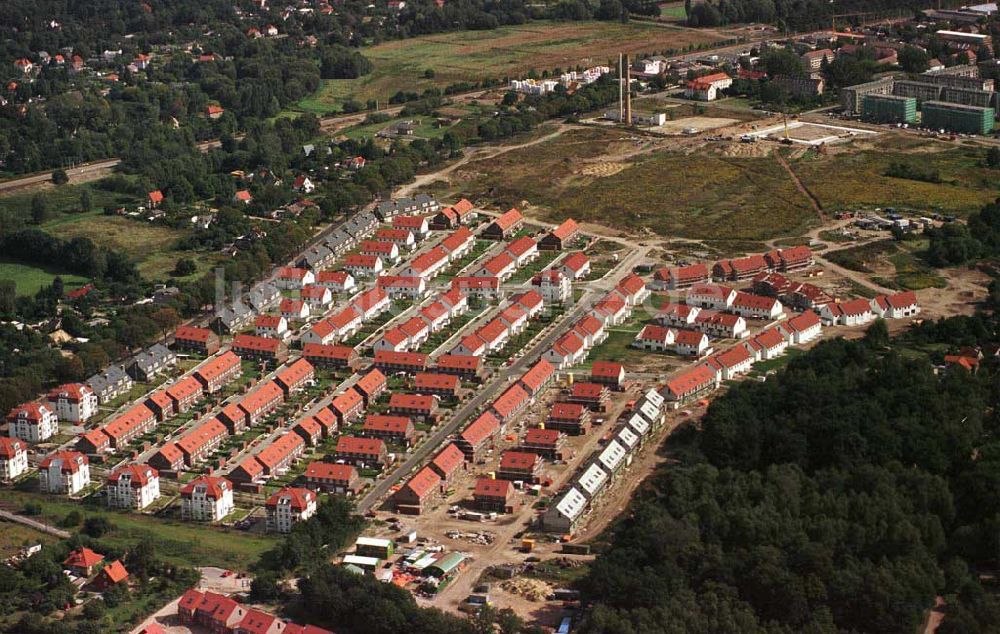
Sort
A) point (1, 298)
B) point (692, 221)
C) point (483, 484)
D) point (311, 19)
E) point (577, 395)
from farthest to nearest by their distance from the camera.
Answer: point (311, 19)
point (692, 221)
point (1, 298)
point (577, 395)
point (483, 484)

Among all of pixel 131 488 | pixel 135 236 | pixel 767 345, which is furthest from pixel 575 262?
pixel 131 488

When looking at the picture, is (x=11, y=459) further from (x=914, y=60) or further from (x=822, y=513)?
(x=914, y=60)

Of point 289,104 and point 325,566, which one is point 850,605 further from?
point 289,104

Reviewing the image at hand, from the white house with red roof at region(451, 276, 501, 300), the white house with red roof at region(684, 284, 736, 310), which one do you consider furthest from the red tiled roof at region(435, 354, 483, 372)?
the white house with red roof at region(684, 284, 736, 310)

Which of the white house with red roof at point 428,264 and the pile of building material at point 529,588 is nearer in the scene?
the pile of building material at point 529,588

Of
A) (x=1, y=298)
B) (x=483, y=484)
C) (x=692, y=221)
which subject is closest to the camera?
(x=483, y=484)

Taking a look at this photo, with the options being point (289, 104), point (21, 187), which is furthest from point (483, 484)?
point (289, 104)

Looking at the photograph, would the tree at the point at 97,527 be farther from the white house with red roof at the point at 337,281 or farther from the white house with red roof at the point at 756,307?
the white house with red roof at the point at 756,307

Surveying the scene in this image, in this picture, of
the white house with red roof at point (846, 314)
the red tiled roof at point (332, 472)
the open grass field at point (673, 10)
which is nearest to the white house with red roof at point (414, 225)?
the white house with red roof at point (846, 314)
